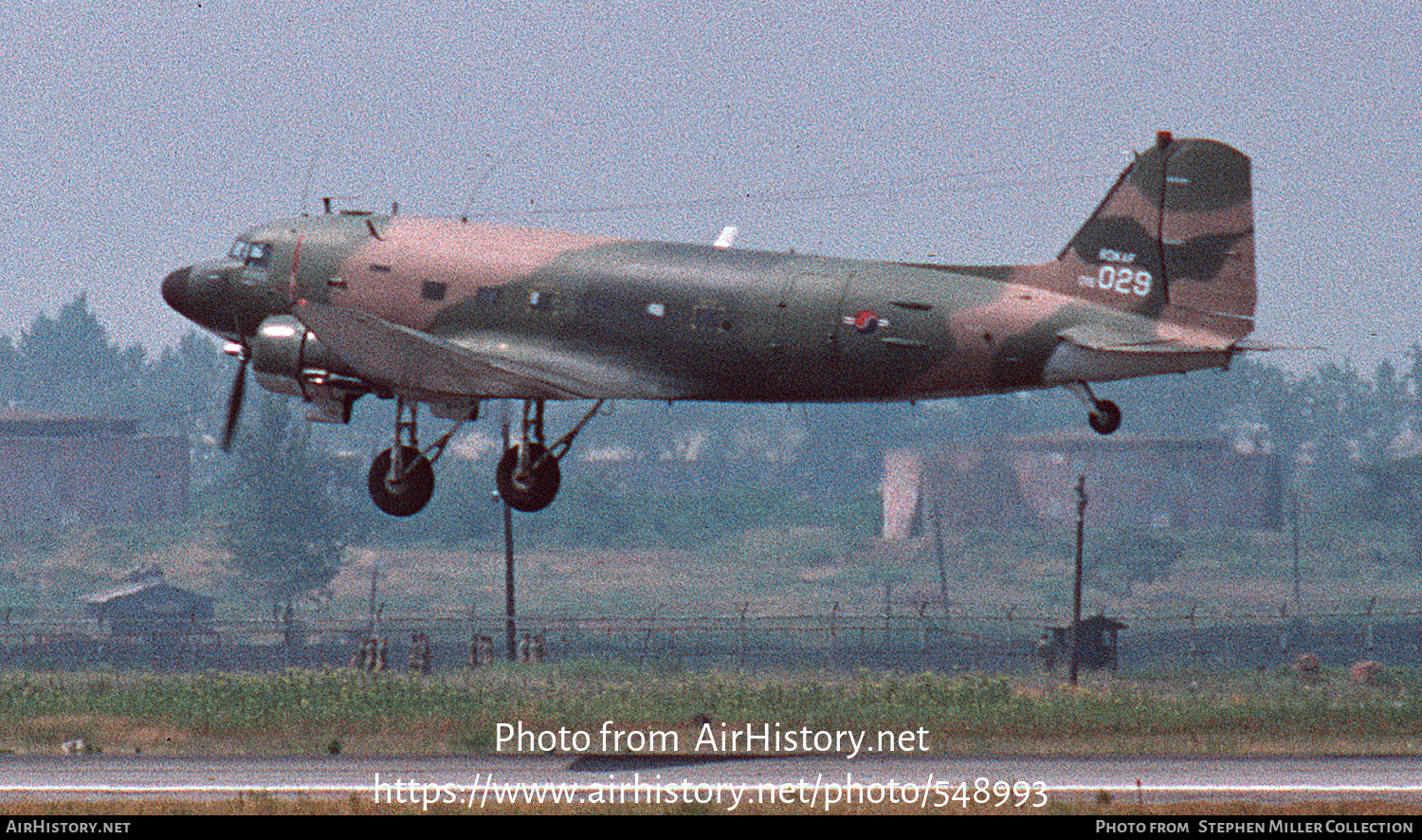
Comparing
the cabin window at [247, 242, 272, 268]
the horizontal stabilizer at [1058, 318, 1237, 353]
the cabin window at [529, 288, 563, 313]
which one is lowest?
the horizontal stabilizer at [1058, 318, 1237, 353]

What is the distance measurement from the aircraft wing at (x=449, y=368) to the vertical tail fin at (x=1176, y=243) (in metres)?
9.03

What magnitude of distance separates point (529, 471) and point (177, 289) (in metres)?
11.3

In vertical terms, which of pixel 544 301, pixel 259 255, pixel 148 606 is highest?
pixel 259 255

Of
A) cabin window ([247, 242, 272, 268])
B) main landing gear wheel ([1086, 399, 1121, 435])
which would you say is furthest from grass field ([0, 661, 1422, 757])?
main landing gear wheel ([1086, 399, 1121, 435])

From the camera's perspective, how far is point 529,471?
38625mm

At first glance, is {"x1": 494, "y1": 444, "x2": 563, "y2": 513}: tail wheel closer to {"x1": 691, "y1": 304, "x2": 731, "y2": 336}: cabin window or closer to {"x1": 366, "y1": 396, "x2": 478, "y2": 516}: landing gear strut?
{"x1": 366, "y1": 396, "x2": 478, "y2": 516}: landing gear strut

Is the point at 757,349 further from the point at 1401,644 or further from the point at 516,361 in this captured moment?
the point at 1401,644

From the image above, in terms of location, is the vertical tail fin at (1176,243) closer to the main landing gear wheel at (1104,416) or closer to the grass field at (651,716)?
the main landing gear wheel at (1104,416)

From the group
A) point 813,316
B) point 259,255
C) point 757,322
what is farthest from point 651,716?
point 813,316

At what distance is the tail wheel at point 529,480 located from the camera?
38.6 meters

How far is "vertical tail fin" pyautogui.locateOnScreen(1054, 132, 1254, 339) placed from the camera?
37.3m

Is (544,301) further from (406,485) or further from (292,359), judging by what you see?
(292,359)

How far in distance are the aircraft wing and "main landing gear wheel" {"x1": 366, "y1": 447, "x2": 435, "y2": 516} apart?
7.47 feet

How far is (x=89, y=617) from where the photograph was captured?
557 ft
